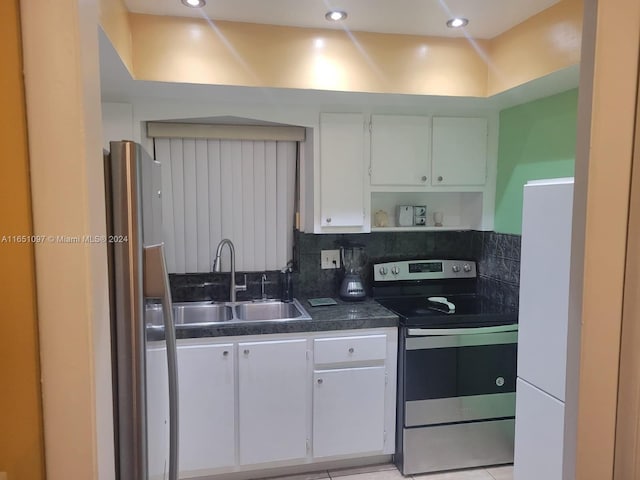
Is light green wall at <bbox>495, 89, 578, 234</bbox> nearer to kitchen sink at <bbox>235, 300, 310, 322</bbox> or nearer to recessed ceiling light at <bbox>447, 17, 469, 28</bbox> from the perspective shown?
recessed ceiling light at <bbox>447, 17, 469, 28</bbox>

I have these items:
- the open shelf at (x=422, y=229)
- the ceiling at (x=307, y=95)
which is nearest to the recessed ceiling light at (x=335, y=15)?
the ceiling at (x=307, y=95)

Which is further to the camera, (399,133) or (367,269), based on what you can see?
(367,269)

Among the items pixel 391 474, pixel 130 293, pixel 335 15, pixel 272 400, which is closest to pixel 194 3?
pixel 335 15

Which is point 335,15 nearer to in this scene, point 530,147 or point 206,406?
point 530,147

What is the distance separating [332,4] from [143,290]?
1.64 m

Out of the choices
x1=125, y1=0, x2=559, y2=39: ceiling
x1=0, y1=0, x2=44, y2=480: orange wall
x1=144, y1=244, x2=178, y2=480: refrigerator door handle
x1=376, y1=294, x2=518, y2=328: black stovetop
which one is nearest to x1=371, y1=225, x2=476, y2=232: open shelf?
x1=376, y1=294, x2=518, y2=328: black stovetop

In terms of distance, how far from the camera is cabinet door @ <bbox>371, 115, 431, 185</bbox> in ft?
9.13

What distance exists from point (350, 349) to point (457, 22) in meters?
1.79

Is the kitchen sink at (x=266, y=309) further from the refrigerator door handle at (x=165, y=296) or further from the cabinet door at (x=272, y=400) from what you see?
the refrigerator door handle at (x=165, y=296)

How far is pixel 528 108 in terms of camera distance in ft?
8.68

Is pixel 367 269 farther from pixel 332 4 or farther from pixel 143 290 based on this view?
pixel 143 290

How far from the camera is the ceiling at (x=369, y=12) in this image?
199 cm

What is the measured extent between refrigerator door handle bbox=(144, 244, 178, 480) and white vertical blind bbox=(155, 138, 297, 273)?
1.88 meters

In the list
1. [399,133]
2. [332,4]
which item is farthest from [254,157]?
[332,4]
